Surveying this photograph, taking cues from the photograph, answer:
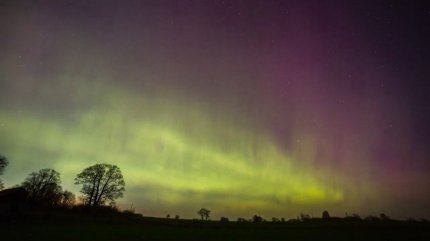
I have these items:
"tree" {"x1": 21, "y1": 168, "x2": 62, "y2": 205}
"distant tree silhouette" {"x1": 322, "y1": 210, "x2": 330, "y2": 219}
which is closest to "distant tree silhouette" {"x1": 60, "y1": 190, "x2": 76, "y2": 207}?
"tree" {"x1": 21, "y1": 168, "x2": 62, "y2": 205}

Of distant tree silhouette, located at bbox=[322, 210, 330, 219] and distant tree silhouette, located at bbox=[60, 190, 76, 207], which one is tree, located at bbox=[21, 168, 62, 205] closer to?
distant tree silhouette, located at bbox=[60, 190, 76, 207]

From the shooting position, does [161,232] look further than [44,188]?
No

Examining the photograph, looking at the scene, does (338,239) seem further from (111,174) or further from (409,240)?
(111,174)

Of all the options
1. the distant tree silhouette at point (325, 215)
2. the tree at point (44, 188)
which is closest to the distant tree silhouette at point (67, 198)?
the tree at point (44, 188)

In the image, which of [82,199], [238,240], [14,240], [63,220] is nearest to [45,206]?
[82,199]

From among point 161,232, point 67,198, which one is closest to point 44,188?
point 67,198

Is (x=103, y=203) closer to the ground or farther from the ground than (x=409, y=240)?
farther from the ground

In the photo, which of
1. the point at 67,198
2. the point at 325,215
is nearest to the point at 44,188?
the point at 67,198

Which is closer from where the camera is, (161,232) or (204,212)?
(161,232)

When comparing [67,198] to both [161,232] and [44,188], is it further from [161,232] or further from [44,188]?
[161,232]

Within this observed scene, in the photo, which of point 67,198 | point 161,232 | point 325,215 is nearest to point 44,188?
point 67,198

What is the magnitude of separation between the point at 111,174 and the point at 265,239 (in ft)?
235

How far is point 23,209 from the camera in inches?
2810

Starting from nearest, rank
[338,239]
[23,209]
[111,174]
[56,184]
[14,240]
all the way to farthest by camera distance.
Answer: [14,240], [338,239], [23,209], [111,174], [56,184]
